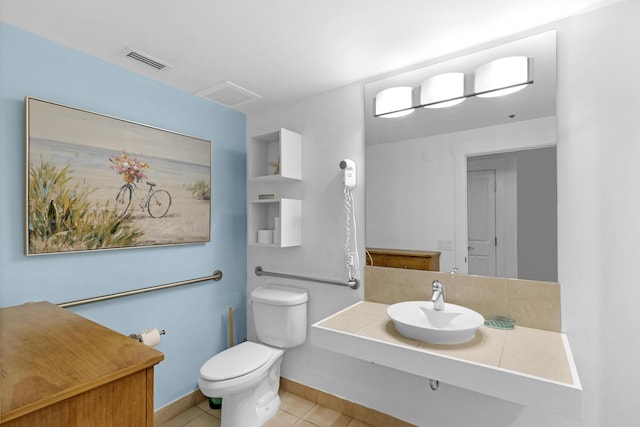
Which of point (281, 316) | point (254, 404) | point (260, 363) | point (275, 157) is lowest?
point (254, 404)

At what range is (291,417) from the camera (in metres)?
2.04

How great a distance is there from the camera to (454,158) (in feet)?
5.64

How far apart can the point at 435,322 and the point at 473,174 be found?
82 centimetres

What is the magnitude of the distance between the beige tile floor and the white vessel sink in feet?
2.99

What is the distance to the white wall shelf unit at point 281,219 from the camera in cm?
217

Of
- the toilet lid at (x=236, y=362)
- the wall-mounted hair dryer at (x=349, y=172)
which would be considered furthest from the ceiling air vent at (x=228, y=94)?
the toilet lid at (x=236, y=362)

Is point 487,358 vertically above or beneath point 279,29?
beneath

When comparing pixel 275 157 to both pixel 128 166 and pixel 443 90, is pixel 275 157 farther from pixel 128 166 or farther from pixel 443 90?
pixel 443 90

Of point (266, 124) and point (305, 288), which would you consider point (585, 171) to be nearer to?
point (305, 288)

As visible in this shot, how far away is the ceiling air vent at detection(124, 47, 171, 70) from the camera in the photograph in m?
1.67

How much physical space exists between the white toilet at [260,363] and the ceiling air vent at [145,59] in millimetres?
1618

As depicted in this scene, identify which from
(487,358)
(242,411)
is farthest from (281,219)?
(487,358)

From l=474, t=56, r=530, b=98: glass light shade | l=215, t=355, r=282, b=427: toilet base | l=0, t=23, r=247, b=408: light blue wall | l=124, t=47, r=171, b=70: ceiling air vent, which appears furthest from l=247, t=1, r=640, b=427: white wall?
l=124, t=47, r=171, b=70: ceiling air vent

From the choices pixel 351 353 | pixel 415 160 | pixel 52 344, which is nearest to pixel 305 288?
pixel 351 353
